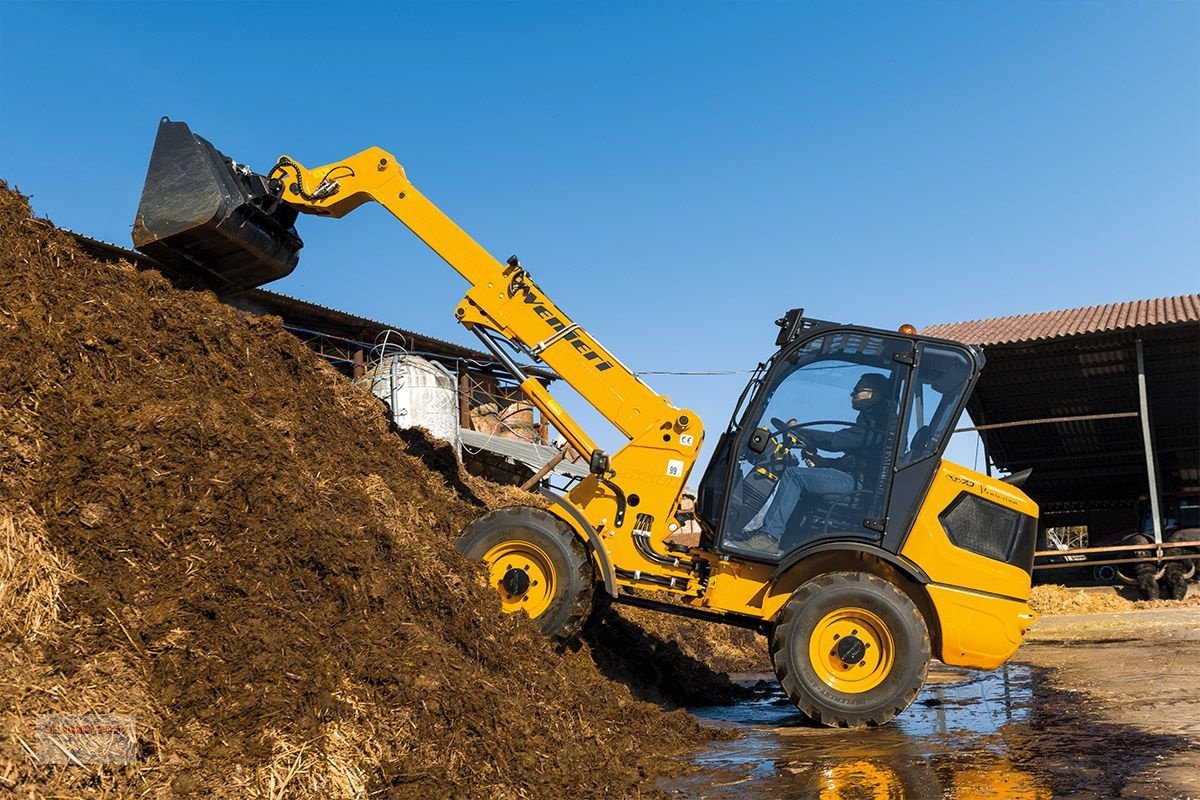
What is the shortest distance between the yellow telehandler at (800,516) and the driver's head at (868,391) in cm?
1

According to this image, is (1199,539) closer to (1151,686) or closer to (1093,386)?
(1093,386)

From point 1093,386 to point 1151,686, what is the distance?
435 inches

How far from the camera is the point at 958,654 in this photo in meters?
6.91

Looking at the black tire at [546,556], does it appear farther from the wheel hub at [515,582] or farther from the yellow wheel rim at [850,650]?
the yellow wheel rim at [850,650]

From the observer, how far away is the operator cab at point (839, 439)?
22.8ft

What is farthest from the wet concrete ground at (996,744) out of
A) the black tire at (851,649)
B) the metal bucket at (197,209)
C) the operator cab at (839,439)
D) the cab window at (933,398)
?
the metal bucket at (197,209)

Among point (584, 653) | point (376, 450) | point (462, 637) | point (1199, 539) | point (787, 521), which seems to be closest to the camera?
point (462, 637)

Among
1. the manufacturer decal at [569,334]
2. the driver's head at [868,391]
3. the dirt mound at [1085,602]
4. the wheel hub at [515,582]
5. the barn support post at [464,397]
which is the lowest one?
the dirt mound at [1085,602]

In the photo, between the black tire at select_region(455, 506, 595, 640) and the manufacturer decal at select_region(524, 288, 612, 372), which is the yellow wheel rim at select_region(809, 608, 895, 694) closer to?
the black tire at select_region(455, 506, 595, 640)

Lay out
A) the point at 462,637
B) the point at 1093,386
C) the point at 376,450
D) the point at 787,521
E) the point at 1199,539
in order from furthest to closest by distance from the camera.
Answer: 1. the point at 1093,386
2. the point at 1199,539
3. the point at 376,450
4. the point at 787,521
5. the point at 462,637

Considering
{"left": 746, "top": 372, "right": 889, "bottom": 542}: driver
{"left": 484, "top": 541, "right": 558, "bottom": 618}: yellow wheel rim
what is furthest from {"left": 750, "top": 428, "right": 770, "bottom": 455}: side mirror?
{"left": 484, "top": 541, "right": 558, "bottom": 618}: yellow wheel rim

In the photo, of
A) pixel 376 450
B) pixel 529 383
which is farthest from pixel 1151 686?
pixel 376 450

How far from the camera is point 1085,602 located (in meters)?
15.7
